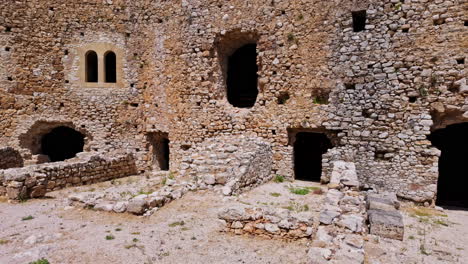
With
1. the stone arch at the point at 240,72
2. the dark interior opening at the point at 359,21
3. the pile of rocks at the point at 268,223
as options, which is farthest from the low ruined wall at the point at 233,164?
the dark interior opening at the point at 359,21

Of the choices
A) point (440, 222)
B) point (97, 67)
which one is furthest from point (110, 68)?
point (440, 222)

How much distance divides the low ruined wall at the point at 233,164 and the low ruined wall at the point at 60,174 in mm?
3589

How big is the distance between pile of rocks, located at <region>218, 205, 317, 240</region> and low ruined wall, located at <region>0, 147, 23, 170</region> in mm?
10222

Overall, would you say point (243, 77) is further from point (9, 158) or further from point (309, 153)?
point (9, 158)

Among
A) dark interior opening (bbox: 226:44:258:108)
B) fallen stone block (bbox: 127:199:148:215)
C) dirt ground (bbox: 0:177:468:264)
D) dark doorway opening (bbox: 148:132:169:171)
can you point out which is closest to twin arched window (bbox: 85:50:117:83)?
dark doorway opening (bbox: 148:132:169:171)

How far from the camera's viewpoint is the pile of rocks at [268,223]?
17.5 ft

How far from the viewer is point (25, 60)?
1292cm

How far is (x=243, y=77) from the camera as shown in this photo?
16.0 metres

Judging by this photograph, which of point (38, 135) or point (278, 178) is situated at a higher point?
point (38, 135)

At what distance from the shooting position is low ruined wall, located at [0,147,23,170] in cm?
1135

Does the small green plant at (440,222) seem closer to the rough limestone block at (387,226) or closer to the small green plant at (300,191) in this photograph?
the rough limestone block at (387,226)

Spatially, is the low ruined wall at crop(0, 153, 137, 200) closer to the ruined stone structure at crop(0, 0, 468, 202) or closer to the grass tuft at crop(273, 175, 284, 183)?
the ruined stone structure at crop(0, 0, 468, 202)

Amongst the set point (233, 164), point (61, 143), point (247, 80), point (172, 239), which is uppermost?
point (247, 80)

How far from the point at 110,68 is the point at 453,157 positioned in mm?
16343
